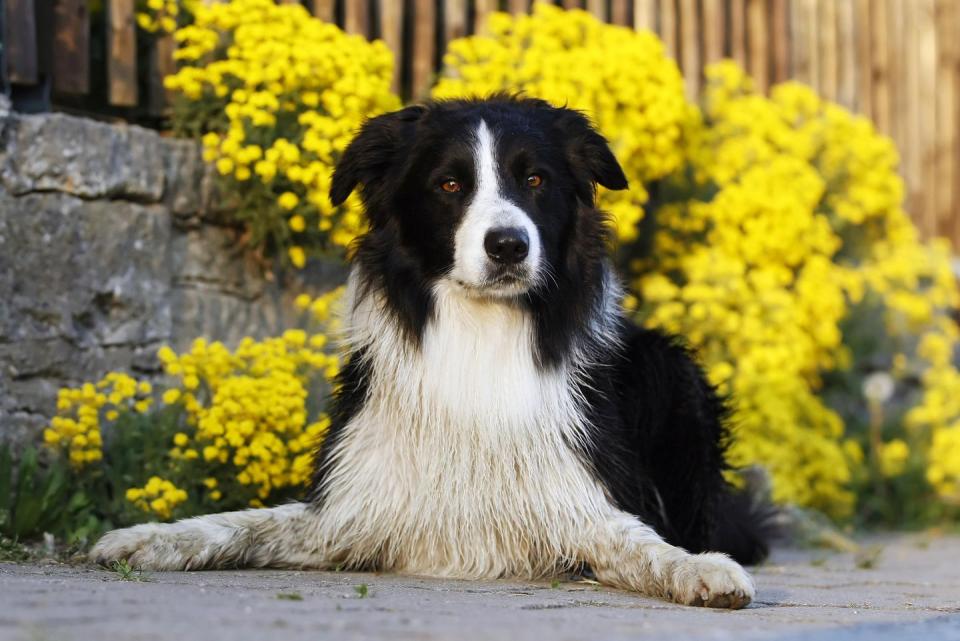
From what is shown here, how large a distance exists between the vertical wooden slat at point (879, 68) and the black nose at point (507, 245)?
20.4 ft

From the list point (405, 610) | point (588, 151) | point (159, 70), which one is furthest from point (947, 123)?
point (405, 610)

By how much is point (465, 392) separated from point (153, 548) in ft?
3.25

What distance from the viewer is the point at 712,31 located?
7.92 meters

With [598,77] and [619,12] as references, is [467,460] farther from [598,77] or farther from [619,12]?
[619,12]

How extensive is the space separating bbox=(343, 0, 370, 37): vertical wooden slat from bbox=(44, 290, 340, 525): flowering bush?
1.77 metres

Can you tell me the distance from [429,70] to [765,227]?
6.45 ft

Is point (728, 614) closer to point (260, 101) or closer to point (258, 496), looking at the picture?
point (258, 496)

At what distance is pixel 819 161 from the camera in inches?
303

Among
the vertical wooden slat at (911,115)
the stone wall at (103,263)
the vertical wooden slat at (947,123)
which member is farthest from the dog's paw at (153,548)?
the vertical wooden slat at (947,123)

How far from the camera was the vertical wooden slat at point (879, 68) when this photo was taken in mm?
9102

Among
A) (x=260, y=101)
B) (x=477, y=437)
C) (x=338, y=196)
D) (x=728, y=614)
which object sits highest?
(x=260, y=101)

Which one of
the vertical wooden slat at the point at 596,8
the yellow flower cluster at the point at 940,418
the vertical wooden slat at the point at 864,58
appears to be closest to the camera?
the yellow flower cluster at the point at 940,418

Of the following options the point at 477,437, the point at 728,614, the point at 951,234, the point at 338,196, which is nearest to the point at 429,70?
the point at 338,196

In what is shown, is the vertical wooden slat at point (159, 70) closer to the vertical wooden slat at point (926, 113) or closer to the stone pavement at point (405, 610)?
the stone pavement at point (405, 610)
